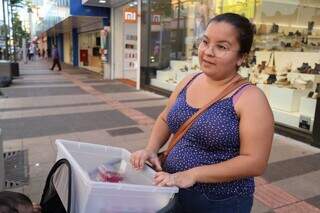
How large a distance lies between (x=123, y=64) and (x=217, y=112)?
1429cm

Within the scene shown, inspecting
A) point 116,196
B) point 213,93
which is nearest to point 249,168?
point 213,93

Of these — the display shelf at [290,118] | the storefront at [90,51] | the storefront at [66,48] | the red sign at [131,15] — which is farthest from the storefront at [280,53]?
the storefront at [66,48]

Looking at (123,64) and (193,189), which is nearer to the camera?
(193,189)

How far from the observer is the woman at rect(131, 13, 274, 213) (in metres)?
1.41

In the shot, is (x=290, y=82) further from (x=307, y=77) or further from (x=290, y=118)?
(x=290, y=118)

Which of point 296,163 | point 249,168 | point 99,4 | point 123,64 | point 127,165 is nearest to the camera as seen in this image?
point 249,168

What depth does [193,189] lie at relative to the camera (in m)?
1.57

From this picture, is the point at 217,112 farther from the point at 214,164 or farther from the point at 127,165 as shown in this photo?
the point at 127,165

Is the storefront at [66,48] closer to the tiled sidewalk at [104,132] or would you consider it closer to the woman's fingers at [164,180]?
the tiled sidewalk at [104,132]

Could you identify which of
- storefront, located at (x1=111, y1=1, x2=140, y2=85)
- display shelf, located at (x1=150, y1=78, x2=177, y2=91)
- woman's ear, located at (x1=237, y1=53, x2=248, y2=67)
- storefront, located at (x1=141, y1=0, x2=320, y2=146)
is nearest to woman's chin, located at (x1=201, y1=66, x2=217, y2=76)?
woman's ear, located at (x1=237, y1=53, x2=248, y2=67)

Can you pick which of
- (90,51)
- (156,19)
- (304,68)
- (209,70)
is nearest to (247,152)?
(209,70)

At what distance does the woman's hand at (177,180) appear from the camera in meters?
1.40

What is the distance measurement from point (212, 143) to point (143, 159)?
1.14 feet

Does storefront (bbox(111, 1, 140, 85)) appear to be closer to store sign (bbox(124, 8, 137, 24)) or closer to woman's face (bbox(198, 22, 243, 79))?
store sign (bbox(124, 8, 137, 24))
